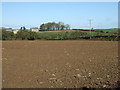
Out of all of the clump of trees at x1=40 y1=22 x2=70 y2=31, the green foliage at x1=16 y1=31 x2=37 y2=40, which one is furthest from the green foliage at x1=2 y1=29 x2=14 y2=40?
the clump of trees at x1=40 y1=22 x2=70 y2=31

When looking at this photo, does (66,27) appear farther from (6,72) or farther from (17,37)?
(6,72)

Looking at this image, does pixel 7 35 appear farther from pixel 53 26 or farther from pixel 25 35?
pixel 53 26

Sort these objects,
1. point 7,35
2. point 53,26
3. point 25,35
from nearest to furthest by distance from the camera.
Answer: point 7,35 → point 25,35 → point 53,26

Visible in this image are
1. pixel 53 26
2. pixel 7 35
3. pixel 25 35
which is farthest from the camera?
pixel 53 26

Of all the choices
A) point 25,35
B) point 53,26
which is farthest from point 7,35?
point 53,26

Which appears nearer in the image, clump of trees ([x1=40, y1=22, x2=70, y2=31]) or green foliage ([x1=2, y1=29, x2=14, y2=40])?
green foliage ([x1=2, y1=29, x2=14, y2=40])

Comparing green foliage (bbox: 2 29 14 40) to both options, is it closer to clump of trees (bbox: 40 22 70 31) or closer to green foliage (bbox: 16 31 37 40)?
green foliage (bbox: 16 31 37 40)

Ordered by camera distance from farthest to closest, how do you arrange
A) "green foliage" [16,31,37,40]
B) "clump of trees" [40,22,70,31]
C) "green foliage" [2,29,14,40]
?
1. "clump of trees" [40,22,70,31]
2. "green foliage" [16,31,37,40]
3. "green foliage" [2,29,14,40]

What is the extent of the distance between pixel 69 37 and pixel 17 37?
13650 millimetres

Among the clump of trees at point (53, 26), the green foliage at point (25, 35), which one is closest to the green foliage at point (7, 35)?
the green foliage at point (25, 35)

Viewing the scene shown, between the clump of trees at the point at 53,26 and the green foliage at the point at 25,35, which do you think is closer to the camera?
the green foliage at the point at 25,35

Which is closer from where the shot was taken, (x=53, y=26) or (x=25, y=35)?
(x=25, y=35)

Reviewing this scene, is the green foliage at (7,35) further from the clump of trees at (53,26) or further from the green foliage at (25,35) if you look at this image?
the clump of trees at (53,26)

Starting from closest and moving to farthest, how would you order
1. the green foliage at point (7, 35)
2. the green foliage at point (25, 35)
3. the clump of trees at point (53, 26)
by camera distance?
the green foliage at point (7, 35) → the green foliage at point (25, 35) → the clump of trees at point (53, 26)
